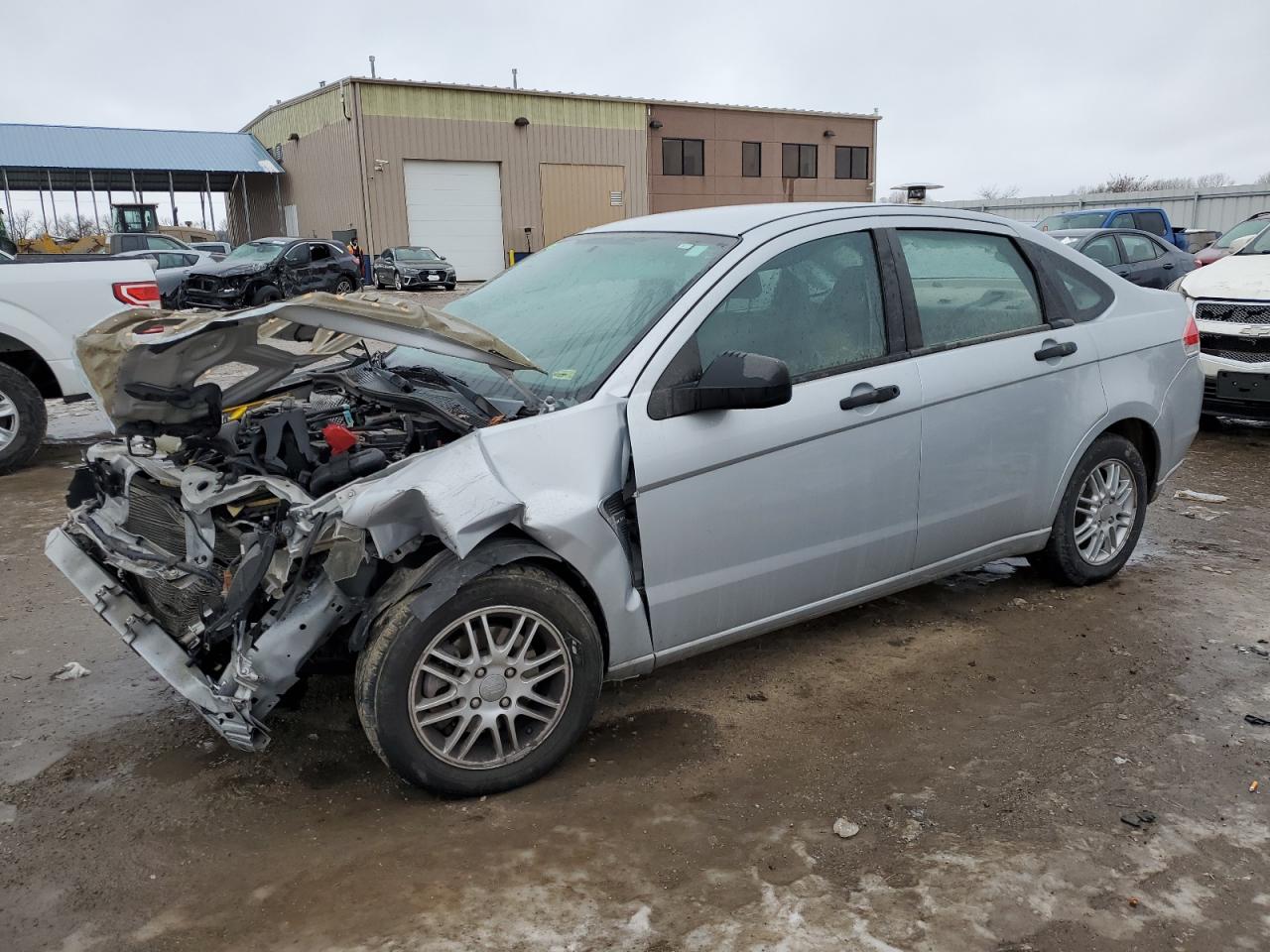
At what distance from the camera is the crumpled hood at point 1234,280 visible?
8.01 meters

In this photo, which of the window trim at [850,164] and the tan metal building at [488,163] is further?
the window trim at [850,164]

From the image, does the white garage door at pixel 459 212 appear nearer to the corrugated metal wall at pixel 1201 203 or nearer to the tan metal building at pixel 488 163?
the tan metal building at pixel 488 163

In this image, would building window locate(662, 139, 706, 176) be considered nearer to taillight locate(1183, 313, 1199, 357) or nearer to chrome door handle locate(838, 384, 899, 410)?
taillight locate(1183, 313, 1199, 357)

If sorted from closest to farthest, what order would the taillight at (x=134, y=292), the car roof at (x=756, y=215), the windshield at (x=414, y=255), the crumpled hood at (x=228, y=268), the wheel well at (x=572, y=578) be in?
1. the wheel well at (x=572, y=578)
2. the car roof at (x=756, y=215)
3. the taillight at (x=134, y=292)
4. the crumpled hood at (x=228, y=268)
5. the windshield at (x=414, y=255)

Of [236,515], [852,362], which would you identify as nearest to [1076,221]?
[852,362]

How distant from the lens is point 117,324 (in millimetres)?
3365

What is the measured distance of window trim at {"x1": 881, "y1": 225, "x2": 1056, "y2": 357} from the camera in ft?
12.7

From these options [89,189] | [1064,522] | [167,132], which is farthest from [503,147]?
[1064,522]

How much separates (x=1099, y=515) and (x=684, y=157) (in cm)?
3849

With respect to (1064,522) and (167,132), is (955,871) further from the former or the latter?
(167,132)

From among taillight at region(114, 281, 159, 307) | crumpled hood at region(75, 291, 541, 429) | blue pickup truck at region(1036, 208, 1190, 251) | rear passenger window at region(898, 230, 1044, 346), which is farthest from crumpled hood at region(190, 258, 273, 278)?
rear passenger window at region(898, 230, 1044, 346)

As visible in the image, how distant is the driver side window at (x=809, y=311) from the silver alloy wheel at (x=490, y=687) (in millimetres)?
1091

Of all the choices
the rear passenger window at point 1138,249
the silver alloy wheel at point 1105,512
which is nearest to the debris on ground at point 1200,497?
the silver alloy wheel at point 1105,512

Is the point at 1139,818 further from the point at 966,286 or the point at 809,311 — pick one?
the point at 966,286
